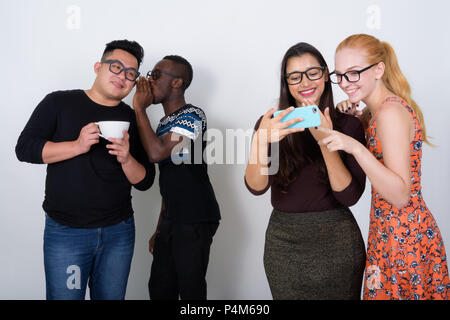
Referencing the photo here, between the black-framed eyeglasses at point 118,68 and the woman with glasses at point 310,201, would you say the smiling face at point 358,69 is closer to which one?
the woman with glasses at point 310,201

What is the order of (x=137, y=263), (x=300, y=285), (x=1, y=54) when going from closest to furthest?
(x=300, y=285), (x=1, y=54), (x=137, y=263)

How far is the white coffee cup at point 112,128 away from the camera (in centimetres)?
143

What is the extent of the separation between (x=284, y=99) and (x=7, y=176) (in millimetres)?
1904

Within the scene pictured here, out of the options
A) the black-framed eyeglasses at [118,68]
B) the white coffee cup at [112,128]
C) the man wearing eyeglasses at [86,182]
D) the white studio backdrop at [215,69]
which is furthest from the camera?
the white studio backdrop at [215,69]

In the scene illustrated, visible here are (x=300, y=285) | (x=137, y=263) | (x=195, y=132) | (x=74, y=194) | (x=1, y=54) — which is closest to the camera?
(x=300, y=285)

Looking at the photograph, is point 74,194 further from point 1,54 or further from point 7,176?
point 1,54

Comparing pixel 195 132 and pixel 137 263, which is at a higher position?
pixel 195 132

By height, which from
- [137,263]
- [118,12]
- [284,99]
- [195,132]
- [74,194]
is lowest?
[137,263]

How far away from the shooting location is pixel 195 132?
1.77 metres

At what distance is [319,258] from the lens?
4.33 ft

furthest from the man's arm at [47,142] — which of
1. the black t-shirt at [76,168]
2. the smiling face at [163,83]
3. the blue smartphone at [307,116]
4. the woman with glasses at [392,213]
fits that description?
the woman with glasses at [392,213]

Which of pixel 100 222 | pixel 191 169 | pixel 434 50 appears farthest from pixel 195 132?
pixel 434 50

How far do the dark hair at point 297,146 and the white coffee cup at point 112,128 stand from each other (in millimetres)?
634

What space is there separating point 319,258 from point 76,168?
3.46 ft
